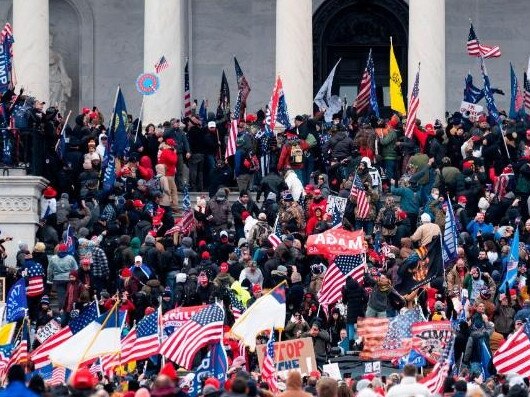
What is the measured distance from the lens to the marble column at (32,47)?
225ft

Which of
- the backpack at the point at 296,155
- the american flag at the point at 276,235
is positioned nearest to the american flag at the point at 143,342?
the american flag at the point at 276,235

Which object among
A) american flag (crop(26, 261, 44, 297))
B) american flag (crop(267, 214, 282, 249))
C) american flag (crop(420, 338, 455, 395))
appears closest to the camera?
american flag (crop(420, 338, 455, 395))

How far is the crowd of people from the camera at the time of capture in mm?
54031

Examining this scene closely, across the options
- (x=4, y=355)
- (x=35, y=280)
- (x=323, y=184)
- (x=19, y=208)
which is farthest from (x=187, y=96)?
(x=4, y=355)

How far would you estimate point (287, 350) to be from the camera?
4781 cm

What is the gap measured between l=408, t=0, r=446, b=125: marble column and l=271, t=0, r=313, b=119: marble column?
2.60 m

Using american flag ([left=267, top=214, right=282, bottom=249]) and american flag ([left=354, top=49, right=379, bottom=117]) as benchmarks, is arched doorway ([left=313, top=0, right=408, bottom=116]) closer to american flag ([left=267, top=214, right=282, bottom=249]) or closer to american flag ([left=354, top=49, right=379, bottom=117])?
american flag ([left=354, top=49, right=379, bottom=117])

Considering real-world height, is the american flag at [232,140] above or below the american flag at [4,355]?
above

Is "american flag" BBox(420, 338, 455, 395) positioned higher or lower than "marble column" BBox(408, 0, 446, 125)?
lower

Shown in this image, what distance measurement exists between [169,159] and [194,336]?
16.2 m

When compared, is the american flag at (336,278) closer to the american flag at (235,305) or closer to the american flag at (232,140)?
the american flag at (235,305)

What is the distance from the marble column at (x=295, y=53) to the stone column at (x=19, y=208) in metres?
8.48

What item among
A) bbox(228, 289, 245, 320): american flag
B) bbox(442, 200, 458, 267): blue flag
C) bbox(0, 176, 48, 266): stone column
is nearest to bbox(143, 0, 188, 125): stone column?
bbox(0, 176, 48, 266): stone column

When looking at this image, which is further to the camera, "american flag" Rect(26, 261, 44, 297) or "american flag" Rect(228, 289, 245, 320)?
"american flag" Rect(26, 261, 44, 297)
